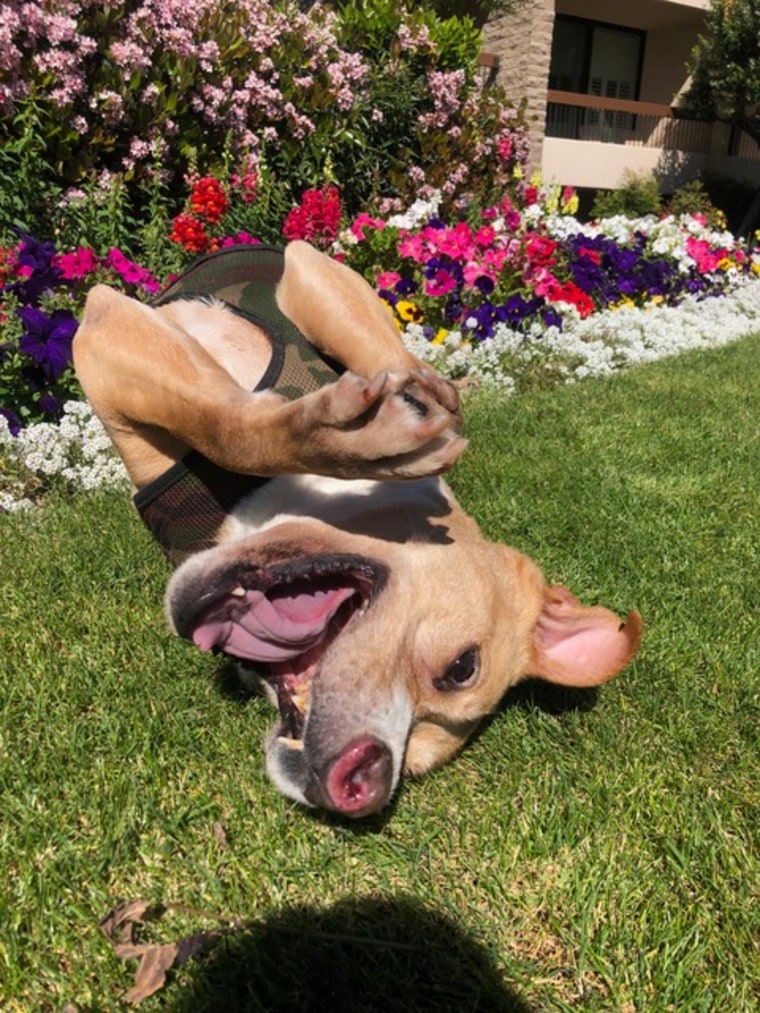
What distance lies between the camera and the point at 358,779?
192cm

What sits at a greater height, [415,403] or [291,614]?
[415,403]

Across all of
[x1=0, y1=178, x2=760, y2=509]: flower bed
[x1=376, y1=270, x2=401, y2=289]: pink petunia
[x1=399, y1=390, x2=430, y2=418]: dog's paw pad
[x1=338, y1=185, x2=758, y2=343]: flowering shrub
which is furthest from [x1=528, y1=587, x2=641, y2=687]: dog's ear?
[x1=376, y1=270, x2=401, y2=289]: pink petunia

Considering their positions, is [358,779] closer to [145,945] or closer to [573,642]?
[145,945]

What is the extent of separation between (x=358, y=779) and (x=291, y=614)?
0.46 meters

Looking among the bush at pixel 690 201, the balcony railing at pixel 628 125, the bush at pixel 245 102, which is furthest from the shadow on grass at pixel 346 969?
the balcony railing at pixel 628 125

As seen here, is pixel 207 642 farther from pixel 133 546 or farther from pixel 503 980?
pixel 133 546

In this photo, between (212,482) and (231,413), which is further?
(212,482)

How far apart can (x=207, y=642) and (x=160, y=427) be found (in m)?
0.63

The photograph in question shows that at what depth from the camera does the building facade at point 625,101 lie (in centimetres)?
1833

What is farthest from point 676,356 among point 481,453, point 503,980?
point 503,980

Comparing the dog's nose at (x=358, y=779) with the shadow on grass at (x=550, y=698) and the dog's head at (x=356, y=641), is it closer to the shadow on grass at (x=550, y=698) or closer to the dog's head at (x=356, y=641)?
the dog's head at (x=356, y=641)

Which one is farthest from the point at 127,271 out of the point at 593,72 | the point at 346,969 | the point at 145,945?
the point at 593,72

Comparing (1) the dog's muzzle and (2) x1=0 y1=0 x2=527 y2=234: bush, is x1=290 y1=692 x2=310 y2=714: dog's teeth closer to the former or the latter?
(1) the dog's muzzle

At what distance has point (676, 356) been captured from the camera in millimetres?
7941
